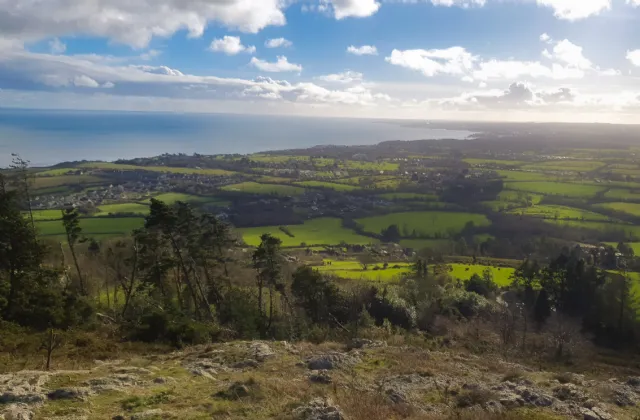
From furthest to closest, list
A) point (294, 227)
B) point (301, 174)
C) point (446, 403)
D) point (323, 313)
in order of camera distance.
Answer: point (301, 174) → point (294, 227) → point (323, 313) → point (446, 403)

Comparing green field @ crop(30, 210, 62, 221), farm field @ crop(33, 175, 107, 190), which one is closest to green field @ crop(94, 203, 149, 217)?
green field @ crop(30, 210, 62, 221)

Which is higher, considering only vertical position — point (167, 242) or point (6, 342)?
point (167, 242)

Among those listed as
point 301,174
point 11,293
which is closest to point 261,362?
point 11,293

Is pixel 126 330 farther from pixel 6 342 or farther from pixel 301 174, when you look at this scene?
pixel 301 174

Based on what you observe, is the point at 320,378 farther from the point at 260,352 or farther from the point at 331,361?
the point at 260,352

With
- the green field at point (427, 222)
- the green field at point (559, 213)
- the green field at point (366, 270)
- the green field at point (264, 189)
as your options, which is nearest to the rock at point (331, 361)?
the green field at point (366, 270)

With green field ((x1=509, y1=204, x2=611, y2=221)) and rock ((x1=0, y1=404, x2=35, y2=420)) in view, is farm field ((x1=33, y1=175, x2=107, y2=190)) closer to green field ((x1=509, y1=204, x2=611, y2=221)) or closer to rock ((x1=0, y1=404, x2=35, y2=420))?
green field ((x1=509, y1=204, x2=611, y2=221))
